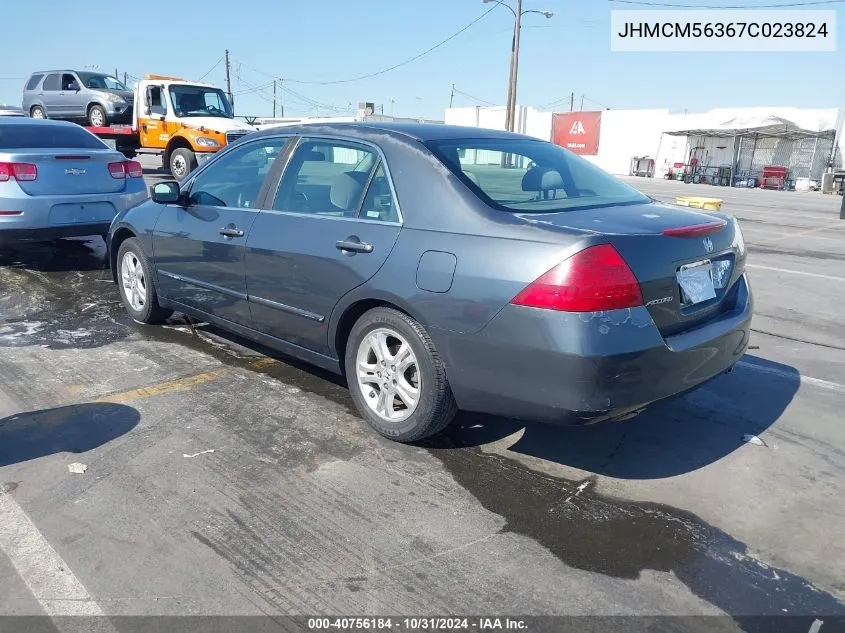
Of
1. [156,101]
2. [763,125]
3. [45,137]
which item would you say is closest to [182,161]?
[156,101]

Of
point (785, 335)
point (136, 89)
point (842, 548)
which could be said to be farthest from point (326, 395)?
point (136, 89)

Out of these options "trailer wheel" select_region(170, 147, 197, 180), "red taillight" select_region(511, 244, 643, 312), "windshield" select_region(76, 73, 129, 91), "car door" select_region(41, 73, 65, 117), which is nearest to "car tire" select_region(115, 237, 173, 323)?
"red taillight" select_region(511, 244, 643, 312)

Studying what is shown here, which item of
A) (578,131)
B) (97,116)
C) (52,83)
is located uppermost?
(578,131)

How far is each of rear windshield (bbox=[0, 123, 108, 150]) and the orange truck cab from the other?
25.7ft

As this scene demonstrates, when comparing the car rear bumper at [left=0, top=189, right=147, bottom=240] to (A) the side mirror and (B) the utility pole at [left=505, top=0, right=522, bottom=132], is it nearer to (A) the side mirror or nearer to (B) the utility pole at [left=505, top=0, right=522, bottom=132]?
(A) the side mirror

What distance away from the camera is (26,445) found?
3.48 m

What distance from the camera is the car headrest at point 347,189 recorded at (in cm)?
373

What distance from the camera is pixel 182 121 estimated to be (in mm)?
16281

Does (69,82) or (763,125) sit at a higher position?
(763,125)

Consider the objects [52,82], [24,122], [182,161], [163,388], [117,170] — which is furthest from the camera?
[52,82]

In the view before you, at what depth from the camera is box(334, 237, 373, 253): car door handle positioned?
11.5 ft

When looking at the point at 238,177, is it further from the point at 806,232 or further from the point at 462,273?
the point at 806,232

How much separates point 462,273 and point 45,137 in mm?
6797

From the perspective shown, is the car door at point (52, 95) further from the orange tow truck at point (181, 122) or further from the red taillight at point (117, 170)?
the red taillight at point (117, 170)
